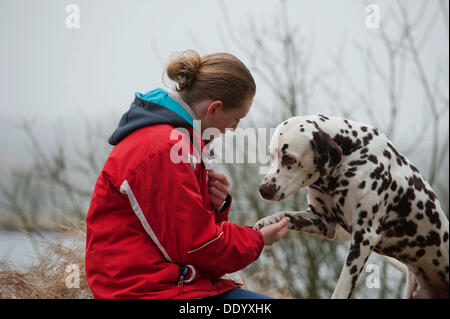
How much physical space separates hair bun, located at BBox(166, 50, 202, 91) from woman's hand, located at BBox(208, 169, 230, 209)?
326 millimetres

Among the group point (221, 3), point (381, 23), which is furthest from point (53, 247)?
point (381, 23)

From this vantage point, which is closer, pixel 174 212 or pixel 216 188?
pixel 174 212

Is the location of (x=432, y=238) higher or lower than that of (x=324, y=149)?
lower

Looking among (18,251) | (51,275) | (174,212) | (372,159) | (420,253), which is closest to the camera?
(174,212)

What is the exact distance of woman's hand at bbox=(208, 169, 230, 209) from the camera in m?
1.82

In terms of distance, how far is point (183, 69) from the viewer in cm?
177

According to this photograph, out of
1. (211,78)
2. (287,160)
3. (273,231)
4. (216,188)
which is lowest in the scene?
(273,231)

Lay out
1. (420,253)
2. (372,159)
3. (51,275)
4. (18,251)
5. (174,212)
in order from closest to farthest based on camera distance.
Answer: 1. (174,212)
2. (372,159)
3. (420,253)
4. (51,275)
5. (18,251)

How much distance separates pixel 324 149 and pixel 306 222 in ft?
0.99

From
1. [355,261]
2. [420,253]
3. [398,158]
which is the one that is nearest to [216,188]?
[355,261]

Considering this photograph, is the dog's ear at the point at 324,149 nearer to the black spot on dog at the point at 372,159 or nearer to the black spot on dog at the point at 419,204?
the black spot on dog at the point at 372,159

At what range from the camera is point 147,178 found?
155cm

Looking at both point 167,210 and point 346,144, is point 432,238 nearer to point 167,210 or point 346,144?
point 346,144

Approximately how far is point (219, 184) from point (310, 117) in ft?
1.32
